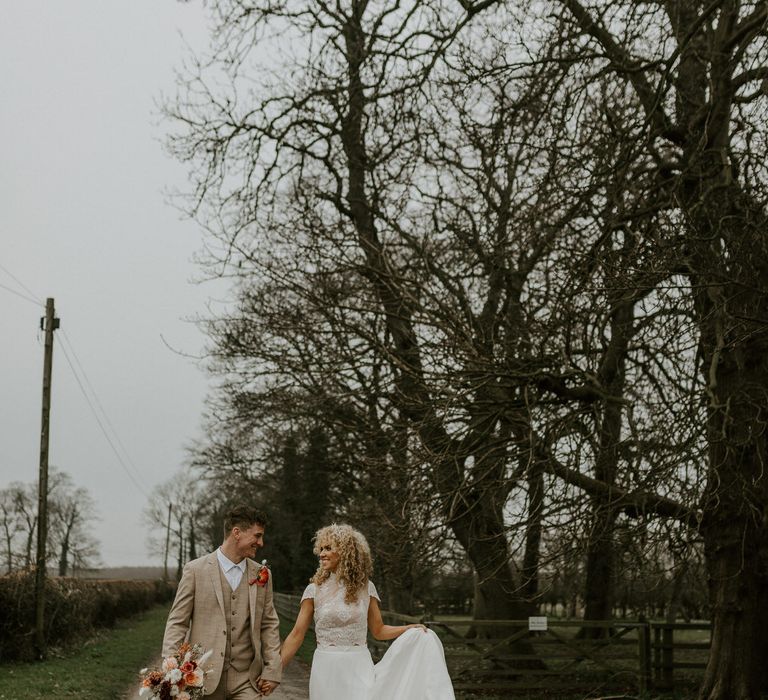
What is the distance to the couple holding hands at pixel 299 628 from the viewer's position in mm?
6289

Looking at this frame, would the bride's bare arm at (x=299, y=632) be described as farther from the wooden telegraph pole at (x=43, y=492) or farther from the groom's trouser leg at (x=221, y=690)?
the wooden telegraph pole at (x=43, y=492)

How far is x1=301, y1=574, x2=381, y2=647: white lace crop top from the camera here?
7297mm

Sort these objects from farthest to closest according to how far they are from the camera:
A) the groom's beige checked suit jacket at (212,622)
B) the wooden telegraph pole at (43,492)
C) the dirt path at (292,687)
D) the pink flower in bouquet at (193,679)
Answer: the wooden telegraph pole at (43,492)
the dirt path at (292,687)
the groom's beige checked suit jacket at (212,622)
the pink flower in bouquet at (193,679)

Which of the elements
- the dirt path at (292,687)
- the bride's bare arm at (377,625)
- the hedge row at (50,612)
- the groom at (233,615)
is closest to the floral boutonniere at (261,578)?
the groom at (233,615)

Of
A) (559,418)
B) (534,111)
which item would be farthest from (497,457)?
(534,111)

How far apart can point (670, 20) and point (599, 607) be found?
14633mm

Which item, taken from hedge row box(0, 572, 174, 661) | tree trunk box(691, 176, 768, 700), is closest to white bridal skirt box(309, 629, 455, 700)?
tree trunk box(691, 176, 768, 700)

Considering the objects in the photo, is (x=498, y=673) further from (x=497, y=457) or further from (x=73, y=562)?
(x=73, y=562)

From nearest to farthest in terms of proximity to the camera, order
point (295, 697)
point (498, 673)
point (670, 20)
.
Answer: point (670, 20) < point (295, 697) < point (498, 673)

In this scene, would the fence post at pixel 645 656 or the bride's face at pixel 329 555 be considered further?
the fence post at pixel 645 656

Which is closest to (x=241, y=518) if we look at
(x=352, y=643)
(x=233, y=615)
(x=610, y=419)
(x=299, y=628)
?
(x=233, y=615)

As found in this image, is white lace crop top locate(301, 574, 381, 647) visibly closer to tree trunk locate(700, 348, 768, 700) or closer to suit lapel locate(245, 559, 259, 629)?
suit lapel locate(245, 559, 259, 629)

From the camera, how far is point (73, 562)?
86375 mm

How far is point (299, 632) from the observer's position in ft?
23.6
